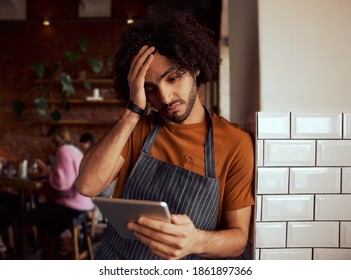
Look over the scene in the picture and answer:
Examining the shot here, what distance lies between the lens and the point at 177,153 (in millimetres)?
1333

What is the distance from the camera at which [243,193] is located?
1.27 metres

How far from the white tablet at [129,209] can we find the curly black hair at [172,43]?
1.61ft

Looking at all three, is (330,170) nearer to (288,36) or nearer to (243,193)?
(243,193)

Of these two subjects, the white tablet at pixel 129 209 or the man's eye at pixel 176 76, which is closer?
the white tablet at pixel 129 209

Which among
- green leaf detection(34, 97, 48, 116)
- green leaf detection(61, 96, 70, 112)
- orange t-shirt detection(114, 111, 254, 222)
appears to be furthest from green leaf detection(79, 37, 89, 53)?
orange t-shirt detection(114, 111, 254, 222)

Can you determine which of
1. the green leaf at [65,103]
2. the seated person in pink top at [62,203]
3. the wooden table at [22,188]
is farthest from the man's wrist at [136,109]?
the green leaf at [65,103]

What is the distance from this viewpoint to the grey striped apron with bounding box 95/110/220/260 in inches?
50.1

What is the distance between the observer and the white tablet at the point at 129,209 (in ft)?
3.22

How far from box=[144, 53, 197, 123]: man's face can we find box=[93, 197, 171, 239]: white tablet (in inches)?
13.9

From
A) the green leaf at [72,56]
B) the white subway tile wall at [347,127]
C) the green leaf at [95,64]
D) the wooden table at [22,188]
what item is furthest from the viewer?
the green leaf at [95,64]

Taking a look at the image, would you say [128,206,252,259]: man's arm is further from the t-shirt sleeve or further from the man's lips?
the man's lips

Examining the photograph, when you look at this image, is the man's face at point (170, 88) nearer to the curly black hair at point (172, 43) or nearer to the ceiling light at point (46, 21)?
the curly black hair at point (172, 43)

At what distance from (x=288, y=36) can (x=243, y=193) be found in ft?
1.66
